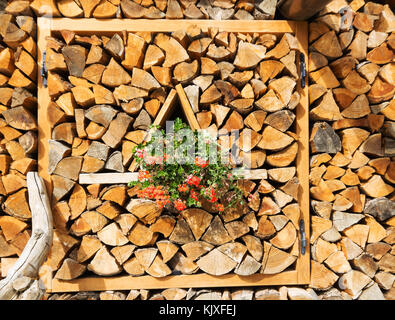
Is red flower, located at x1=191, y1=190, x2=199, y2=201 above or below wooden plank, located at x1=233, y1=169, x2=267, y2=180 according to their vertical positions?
below

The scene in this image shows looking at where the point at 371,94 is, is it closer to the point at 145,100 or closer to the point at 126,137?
the point at 145,100

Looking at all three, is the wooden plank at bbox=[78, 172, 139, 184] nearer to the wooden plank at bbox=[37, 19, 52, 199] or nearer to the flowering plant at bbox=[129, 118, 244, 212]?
the flowering plant at bbox=[129, 118, 244, 212]

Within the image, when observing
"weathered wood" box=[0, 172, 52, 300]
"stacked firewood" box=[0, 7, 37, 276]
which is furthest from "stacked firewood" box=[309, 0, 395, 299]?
"stacked firewood" box=[0, 7, 37, 276]

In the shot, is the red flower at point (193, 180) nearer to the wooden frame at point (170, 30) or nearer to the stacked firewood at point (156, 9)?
the wooden frame at point (170, 30)

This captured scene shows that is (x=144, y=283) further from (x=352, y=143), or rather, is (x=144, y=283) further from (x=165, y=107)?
(x=352, y=143)

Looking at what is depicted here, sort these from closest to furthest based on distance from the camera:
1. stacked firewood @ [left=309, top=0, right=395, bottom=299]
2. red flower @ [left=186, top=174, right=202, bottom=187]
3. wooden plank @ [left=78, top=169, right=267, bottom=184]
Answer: red flower @ [left=186, top=174, right=202, bottom=187], wooden plank @ [left=78, top=169, right=267, bottom=184], stacked firewood @ [left=309, top=0, right=395, bottom=299]
